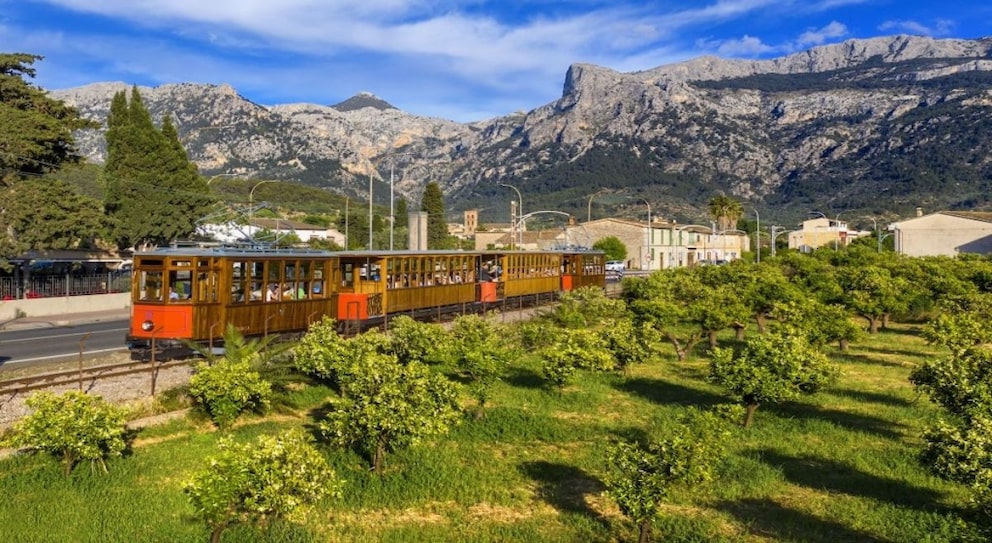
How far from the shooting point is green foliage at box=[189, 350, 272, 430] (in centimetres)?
1413

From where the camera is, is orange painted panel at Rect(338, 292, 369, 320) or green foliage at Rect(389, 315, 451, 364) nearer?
green foliage at Rect(389, 315, 451, 364)

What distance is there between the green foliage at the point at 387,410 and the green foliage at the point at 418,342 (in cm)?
666

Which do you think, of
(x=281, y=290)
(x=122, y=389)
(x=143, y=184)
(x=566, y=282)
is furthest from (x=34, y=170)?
(x=566, y=282)

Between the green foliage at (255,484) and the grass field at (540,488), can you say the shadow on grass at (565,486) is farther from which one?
the green foliage at (255,484)

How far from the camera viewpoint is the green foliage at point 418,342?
65.0 ft

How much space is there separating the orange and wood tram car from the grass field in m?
3.97

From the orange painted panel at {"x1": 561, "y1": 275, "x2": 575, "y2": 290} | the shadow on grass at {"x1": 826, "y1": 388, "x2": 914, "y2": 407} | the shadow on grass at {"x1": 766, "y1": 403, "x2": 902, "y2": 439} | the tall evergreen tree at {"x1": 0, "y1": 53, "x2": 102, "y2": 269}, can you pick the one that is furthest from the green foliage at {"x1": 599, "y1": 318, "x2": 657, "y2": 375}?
the tall evergreen tree at {"x1": 0, "y1": 53, "x2": 102, "y2": 269}

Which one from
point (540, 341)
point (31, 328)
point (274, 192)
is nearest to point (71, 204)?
point (31, 328)

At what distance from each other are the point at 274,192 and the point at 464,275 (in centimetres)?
9878

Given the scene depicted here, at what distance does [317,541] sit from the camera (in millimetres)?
9242

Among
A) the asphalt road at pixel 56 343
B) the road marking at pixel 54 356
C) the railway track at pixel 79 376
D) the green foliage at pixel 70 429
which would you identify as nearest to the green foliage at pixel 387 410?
the green foliage at pixel 70 429

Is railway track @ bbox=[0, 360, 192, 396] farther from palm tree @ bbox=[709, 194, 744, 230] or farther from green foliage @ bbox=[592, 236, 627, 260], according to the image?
palm tree @ bbox=[709, 194, 744, 230]

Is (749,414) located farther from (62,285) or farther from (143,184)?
(143,184)

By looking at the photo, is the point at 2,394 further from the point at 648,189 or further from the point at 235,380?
the point at 648,189
